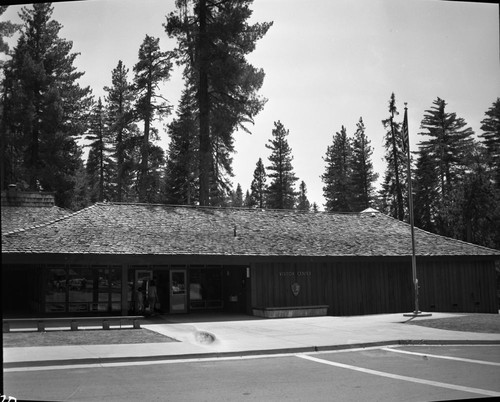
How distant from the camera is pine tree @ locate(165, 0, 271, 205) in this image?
3759cm

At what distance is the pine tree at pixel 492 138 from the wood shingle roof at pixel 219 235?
66.7 ft

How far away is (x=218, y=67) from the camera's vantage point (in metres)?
37.0

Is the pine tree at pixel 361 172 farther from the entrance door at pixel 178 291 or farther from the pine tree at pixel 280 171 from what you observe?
the entrance door at pixel 178 291

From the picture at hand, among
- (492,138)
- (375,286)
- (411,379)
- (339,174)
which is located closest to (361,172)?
(339,174)

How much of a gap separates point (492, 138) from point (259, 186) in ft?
111

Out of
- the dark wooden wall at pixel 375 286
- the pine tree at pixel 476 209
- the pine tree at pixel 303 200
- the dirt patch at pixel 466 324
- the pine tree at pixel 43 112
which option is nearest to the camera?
the dirt patch at pixel 466 324

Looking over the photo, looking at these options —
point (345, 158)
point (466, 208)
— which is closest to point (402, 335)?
point (466, 208)

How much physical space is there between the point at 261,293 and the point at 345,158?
148 ft

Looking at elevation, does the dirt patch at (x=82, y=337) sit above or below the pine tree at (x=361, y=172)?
below

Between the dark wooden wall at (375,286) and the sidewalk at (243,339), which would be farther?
the dark wooden wall at (375,286)

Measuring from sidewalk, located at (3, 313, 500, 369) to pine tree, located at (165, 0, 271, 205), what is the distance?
17.0 metres

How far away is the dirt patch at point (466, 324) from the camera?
18531 millimetres

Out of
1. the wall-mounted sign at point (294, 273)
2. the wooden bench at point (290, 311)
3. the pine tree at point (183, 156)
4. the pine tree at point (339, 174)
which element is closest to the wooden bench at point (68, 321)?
the wooden bench at point (290, 311)

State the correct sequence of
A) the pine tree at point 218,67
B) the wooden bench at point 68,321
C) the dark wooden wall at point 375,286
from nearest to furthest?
the wooden bench at point 68,321 < the dark wooden wall at point 375,286 < the pine tree at point 218,67
